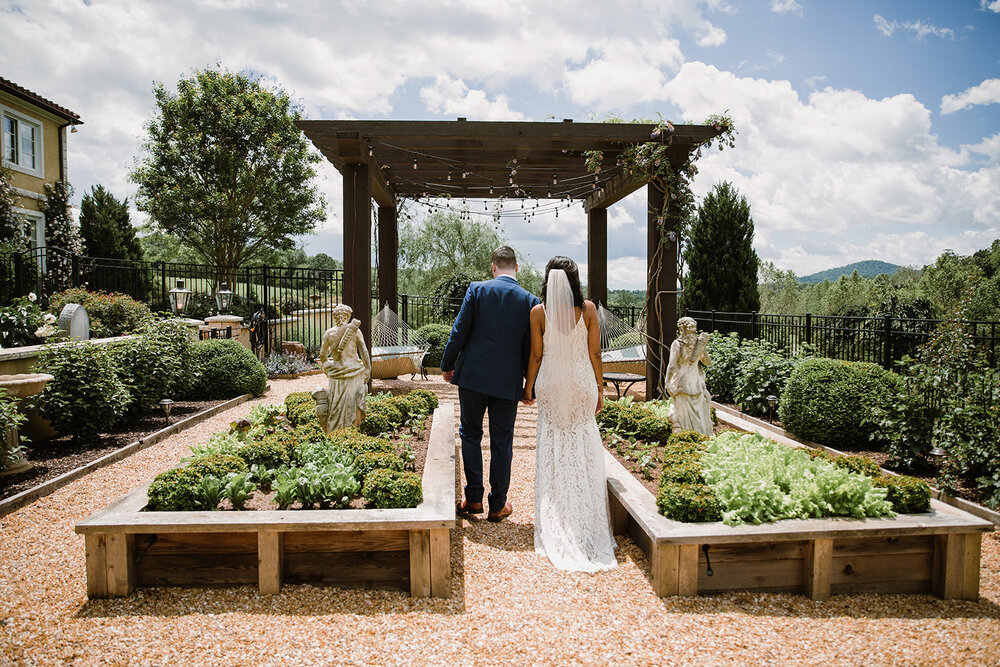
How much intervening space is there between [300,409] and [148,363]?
2.44 metres

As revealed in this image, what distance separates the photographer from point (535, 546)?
3455mm

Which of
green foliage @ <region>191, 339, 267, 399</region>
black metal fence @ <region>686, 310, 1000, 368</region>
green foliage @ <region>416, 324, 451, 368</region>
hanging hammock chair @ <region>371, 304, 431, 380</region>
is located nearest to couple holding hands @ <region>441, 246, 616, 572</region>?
black metal fence @ <region>686, 310, 1000, 368</region>

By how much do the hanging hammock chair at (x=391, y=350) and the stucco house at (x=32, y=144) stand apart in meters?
9.98

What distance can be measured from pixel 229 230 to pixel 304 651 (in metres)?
18.7

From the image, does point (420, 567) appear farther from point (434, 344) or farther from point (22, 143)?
point (22, 143)

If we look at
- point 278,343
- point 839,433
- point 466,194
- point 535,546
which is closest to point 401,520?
point 535,546

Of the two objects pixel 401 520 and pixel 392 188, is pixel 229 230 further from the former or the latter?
pixel 401 520

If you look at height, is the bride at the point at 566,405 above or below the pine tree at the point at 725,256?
below

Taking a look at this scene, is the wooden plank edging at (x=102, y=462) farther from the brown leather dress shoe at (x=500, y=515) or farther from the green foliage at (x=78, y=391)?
the brown leather dress shoe at (x=500, y=515)

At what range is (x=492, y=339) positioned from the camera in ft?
12.2

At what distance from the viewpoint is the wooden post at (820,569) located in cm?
282

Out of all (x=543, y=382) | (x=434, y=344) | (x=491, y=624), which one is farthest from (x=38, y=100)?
(x=491, y=624)

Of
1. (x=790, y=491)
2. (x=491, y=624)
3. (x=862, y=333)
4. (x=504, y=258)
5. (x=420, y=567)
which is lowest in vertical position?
(x=491, y=624)

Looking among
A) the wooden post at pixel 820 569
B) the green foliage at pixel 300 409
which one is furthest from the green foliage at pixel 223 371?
the wooden post at pixel 820 569
